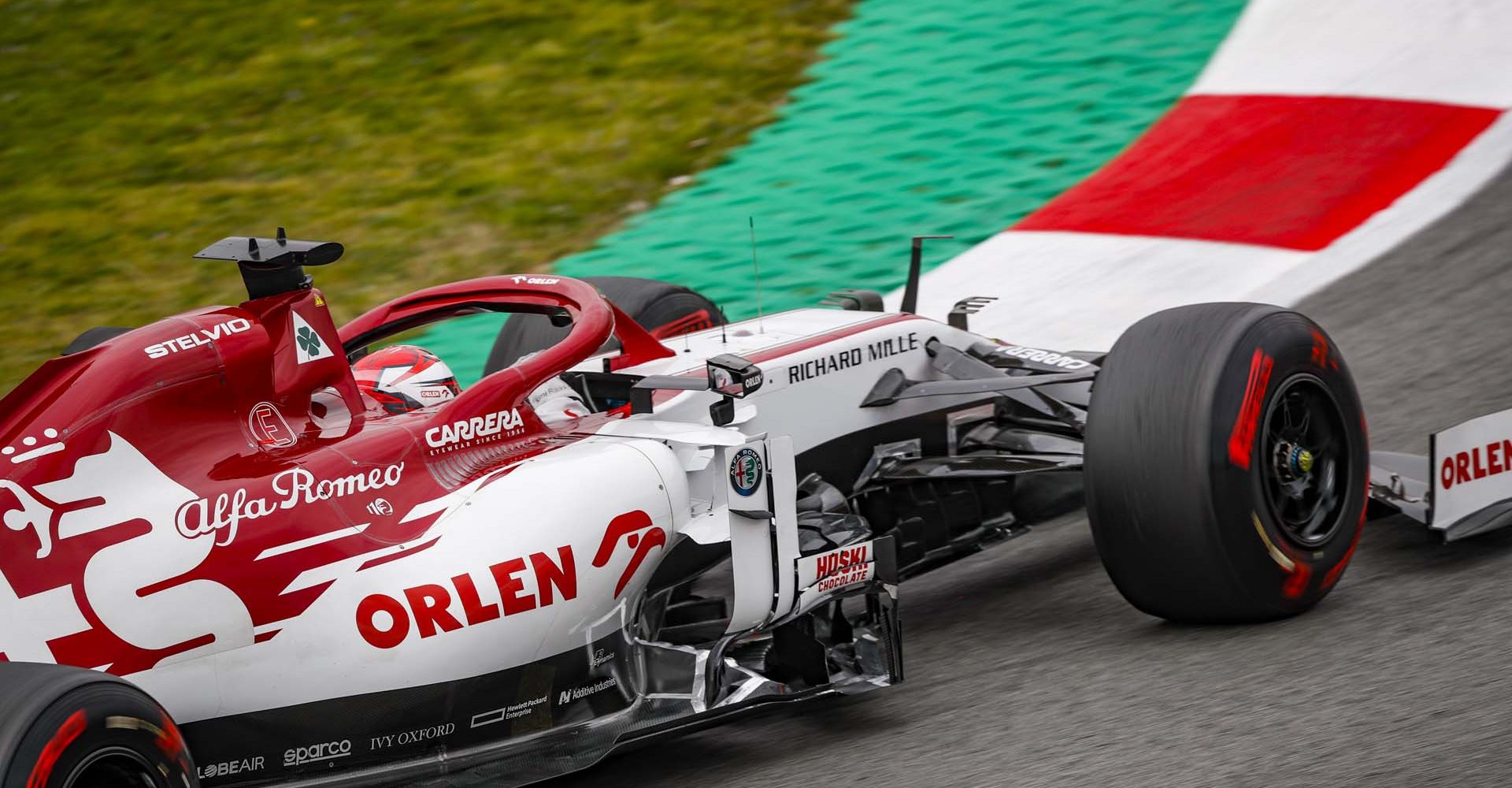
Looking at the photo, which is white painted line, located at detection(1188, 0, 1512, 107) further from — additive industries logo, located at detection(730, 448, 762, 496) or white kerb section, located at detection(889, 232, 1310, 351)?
additive industries logo, located at detection(730, 448, 762, 496)

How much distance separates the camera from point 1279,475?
4.93 metres

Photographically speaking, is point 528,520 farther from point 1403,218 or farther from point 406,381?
point 1403,218

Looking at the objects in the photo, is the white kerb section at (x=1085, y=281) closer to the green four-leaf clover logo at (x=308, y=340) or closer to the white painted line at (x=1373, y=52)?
the white painted line at (x=1373, y=52)

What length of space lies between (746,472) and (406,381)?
4.25ft

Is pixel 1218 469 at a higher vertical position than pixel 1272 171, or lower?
lower

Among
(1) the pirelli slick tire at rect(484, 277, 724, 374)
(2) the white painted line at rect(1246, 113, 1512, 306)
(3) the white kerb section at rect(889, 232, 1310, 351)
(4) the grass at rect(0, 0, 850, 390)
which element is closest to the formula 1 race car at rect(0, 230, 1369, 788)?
(1) the pirelli slick tire at rect(484, 277, 724, 374)

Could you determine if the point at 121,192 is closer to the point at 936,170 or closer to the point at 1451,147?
the point at 936,170

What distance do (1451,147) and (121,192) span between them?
26.6 feet

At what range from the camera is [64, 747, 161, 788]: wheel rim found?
3.34 metres

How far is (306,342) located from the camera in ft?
14.5

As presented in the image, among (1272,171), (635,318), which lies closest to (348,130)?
(635,318)

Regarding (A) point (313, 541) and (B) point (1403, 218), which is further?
(B) point (1403, 218)

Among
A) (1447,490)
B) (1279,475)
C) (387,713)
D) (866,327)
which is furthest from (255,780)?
(1447,490)

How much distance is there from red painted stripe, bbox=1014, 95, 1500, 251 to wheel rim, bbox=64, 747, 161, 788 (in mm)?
6636
